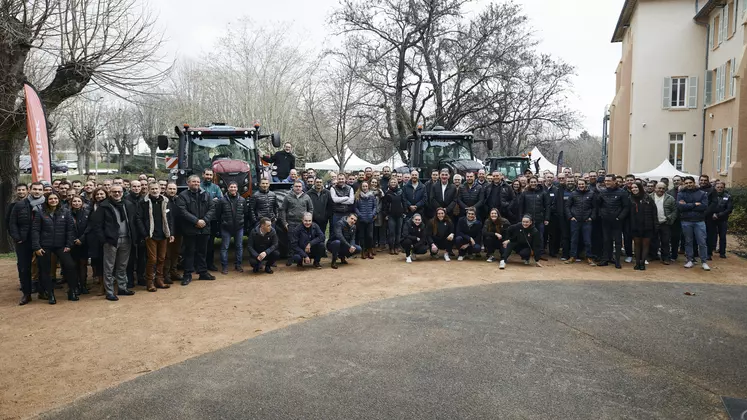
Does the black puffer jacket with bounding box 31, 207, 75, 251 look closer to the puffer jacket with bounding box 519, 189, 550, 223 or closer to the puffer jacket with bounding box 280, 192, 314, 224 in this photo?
the puffer jacket with bounding box 280, 192, 314, 224

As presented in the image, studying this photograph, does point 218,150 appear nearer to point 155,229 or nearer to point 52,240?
point 155,229

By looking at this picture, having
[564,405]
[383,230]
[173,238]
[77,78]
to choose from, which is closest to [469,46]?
[383,230]

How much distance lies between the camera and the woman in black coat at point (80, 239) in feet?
29.1

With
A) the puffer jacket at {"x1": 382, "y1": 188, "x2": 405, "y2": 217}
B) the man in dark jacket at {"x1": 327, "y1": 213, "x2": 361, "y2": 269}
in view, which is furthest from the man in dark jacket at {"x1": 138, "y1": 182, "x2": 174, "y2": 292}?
the puffer jacket at {"x1": 382, "y1": 188, "x2": 405, "y2": 217}

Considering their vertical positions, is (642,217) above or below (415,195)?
below

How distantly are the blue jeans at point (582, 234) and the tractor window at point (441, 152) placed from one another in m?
6.09

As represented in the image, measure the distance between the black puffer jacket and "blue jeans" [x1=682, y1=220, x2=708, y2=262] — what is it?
11.3 m

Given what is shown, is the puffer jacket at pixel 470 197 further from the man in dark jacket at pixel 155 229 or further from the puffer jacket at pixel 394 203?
the man in dark jacket at pixel 155 229

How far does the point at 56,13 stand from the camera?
41.4 ft

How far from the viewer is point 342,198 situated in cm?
1223

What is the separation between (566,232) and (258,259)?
21.4ft

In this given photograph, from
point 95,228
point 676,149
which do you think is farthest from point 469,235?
point 676,149

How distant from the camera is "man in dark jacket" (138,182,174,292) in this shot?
925cm

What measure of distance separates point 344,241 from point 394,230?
1791mm
